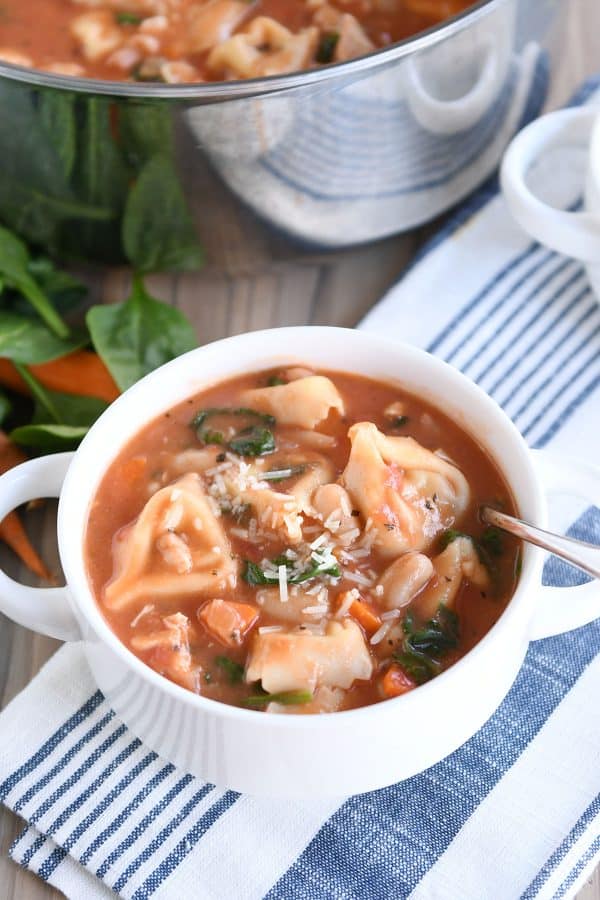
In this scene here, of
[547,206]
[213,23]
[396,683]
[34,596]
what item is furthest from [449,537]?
[213,23]

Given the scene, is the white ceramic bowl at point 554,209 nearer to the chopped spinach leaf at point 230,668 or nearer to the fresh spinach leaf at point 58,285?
the fresh spinach leaf at point 58,285

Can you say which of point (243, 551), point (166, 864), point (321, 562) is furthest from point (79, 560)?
point (166, 864)

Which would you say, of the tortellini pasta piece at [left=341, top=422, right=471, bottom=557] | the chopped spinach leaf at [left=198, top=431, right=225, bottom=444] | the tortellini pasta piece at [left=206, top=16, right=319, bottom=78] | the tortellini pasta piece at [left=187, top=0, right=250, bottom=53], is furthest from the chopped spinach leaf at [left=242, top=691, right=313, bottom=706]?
the tortellini pasta piece at [left=187, top=0, right=250, bottom=53]

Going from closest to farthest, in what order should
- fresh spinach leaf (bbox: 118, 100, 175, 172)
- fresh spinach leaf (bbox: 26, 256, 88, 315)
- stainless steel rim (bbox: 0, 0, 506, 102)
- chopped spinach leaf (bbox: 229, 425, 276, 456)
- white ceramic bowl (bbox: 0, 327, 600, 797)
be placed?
white ceramic bowl (bbox: 0, 327, 600, 797) → chopped spinach leaf (bbox: 229, 425, 276, 456) → stainless steel rim (bbox: 0, 0, 506, 102) → fresh spinach leaf (bbox: 118, 100, 175, 172) → fresh spinach leaf (bbox: 26, 256, 88, 315)

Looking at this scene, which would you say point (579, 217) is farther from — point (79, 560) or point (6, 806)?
point (6, 806)

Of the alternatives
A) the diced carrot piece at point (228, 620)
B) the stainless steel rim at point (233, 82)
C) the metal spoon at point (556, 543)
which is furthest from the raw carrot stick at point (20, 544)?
the metal spoon at point (556, 543)

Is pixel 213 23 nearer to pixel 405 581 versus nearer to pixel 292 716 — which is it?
pixel 405 581

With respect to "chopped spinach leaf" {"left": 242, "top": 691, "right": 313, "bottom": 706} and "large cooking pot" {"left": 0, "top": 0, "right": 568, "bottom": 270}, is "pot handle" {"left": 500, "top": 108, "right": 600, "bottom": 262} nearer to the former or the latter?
"large cooking pot" {"left": 0, "top": 0, "right": 568, "bottom": 270}
